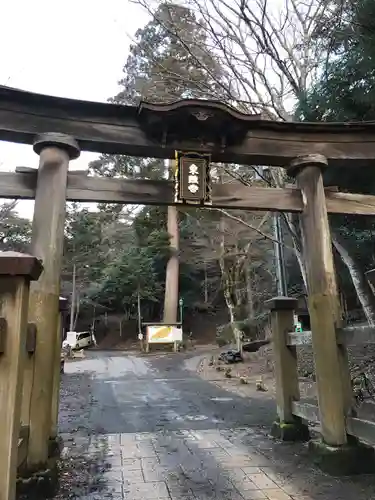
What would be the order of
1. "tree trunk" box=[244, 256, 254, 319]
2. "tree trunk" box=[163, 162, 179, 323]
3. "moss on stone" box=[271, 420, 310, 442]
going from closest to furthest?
1. "moss on stone" box=[271, 420, 310, 442]
2. "tree trunk" box=[244, 256, 254, 319]
3. "tree trunk" box=[163, 162, 179, 323]

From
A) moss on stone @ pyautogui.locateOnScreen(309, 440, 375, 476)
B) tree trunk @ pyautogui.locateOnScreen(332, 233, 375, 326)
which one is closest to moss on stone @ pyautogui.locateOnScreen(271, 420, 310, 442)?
moss on stone @ pyautogui.locateOnScreen(309, 440, 375, 476)

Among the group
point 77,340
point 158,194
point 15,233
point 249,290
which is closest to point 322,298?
point 158,194

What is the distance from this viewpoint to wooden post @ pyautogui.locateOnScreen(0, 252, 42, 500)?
2404mm

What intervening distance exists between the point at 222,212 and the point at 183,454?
8.31m

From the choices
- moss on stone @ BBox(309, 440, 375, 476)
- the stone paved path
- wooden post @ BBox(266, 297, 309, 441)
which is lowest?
the stone paved path

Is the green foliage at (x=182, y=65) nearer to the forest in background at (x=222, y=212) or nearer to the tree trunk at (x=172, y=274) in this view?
the forest in background at (x=222, y=212)

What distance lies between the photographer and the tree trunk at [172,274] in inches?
963

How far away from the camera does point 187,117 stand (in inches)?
181

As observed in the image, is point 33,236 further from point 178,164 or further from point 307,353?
point 307,353

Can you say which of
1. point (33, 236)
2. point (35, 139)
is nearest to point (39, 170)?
point (35, 139)

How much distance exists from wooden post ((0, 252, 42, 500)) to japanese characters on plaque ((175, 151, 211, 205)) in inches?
93.0

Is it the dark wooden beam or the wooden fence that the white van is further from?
the wooden fence

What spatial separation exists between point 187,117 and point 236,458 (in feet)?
12.8

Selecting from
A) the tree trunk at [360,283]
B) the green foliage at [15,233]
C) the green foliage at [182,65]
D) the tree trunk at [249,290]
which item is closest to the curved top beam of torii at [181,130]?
the tree trunk at [360,283]
